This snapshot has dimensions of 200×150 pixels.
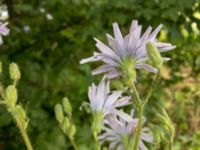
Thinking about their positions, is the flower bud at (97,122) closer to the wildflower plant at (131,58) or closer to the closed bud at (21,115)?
the wildflower plant at (131,58)

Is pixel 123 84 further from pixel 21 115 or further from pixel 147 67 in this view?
pixel 21 115

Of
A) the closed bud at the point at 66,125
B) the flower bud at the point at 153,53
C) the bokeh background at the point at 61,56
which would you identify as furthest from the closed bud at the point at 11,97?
the bokeh background at the point at 61,56

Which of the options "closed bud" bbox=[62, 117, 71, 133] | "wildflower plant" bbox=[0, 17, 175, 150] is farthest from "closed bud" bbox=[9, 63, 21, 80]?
"closed bud" bbox=[62, 117, 71, 133]

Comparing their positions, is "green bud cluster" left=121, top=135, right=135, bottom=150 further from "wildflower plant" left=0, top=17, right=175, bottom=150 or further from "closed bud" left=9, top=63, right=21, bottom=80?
"closed bud" left=9, top=63, right=21, bottom=80

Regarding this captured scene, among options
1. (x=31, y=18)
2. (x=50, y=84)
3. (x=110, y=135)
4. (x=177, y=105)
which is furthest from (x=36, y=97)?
(x=110, y=135)

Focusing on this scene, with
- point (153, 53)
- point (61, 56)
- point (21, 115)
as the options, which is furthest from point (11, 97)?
point (61, 56)

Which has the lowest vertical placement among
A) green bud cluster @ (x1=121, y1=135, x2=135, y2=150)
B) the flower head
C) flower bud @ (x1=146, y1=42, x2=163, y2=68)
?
green bud cluster @ (x1=121, y1=135, x2=135, y2=150)

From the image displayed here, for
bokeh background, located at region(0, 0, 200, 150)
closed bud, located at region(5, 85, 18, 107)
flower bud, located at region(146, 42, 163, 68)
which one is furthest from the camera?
bokeh background, located at region(0, 0, 200, 150)
